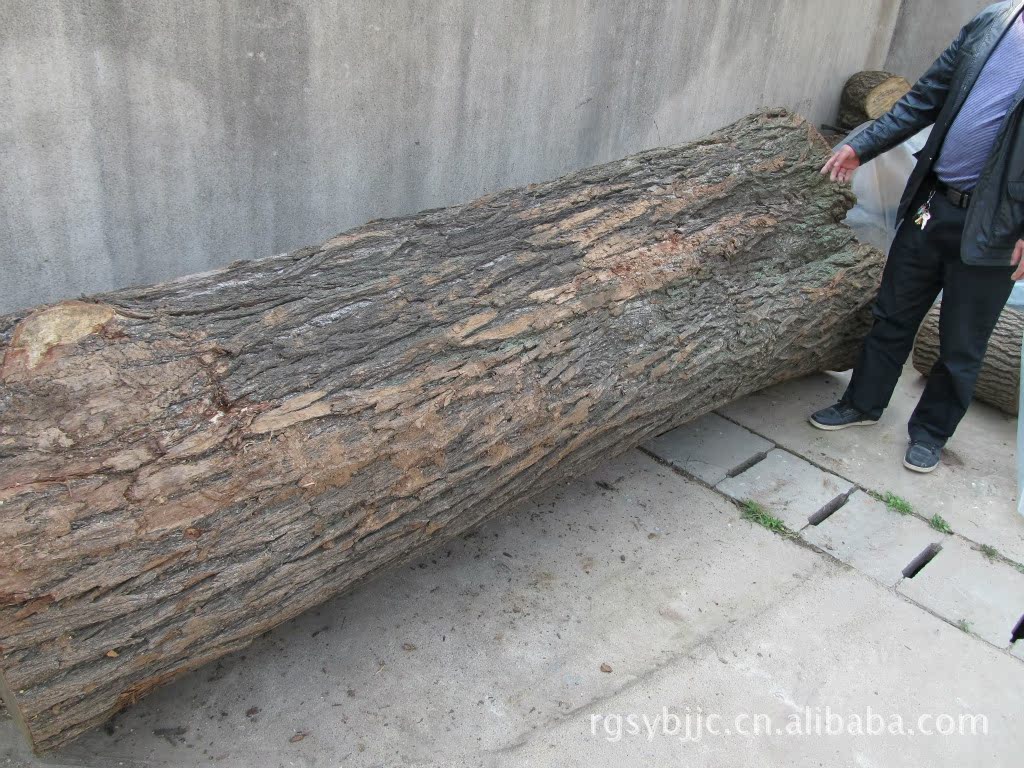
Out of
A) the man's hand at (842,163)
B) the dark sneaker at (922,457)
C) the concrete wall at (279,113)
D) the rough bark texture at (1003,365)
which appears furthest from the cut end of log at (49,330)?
the rough bark texture at (1003,365)

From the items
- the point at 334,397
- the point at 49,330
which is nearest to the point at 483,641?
the point at 334,397

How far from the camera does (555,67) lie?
4.34m

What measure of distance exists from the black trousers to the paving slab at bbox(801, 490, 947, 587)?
538mm

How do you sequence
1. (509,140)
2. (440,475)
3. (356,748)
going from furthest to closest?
1. (509,140)
2. (440,475)
3. (356,748)

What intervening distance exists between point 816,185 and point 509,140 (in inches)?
59.6

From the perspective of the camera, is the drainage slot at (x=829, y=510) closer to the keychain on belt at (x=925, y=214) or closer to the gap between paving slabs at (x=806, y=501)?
the gap between paving slabs at (x=806, y=501)

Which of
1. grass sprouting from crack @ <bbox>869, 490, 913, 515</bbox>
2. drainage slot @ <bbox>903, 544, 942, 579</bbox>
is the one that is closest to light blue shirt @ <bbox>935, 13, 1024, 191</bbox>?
grass sprouting from crack @ <bbox>869, 490, 913, 515</bbox>

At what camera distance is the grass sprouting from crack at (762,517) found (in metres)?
3.20

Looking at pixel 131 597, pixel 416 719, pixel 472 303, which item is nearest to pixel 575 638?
pixel 416 719

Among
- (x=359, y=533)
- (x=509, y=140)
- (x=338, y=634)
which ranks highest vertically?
(x=509, y=140)

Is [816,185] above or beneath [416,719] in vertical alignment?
above

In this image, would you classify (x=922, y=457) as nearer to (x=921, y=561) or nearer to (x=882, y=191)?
(x=921, y=561)

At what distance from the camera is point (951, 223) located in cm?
328

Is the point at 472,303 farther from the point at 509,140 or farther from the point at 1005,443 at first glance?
the point at 1005,443
